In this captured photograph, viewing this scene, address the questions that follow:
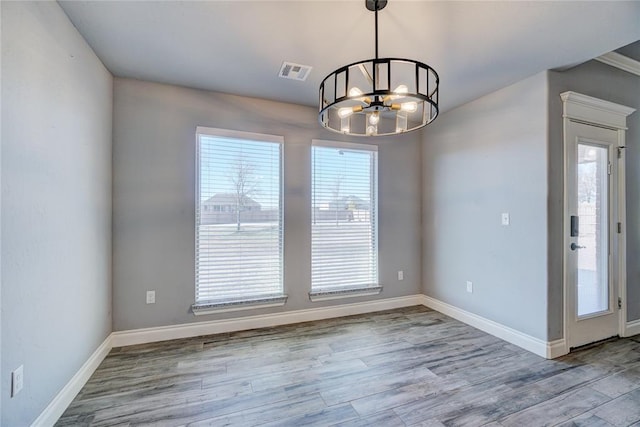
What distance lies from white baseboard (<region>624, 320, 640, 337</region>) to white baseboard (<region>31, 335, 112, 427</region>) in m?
4.89

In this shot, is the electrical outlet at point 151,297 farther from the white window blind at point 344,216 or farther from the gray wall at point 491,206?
the gray wall at point 491,206

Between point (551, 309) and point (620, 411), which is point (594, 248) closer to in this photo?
point (551, 309)

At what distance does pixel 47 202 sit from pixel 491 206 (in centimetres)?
375

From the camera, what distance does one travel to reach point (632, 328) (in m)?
3.02

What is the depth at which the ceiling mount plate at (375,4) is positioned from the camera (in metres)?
1.80

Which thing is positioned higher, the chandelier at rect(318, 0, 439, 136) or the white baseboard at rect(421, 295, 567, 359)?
the chandelier at rect(318, 0, 439, 136)

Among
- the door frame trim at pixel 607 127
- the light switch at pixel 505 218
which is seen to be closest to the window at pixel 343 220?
the light switch at pixel 505 218

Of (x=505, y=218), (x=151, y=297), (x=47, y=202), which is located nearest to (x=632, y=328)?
(x=505, y=218)

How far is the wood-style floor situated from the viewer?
1.83 meters

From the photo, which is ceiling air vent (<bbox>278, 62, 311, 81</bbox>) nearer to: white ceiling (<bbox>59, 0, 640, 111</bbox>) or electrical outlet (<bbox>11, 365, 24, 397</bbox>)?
white ceiling (<bbox>59, 0, 640, 111</bbox>)

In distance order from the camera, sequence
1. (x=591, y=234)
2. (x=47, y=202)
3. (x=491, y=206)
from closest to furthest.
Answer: (x=47, y=202) < (x=591, y=234) < (x=491, y=206)

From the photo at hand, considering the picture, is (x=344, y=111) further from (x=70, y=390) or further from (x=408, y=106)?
(x=70, y=390)

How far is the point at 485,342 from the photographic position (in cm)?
290

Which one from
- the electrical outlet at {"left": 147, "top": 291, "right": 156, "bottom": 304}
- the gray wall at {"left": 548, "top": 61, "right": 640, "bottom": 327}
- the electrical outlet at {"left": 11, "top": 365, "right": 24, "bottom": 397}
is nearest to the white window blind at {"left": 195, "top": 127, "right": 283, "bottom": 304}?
the electrical outlet at {"left": 147, "top": 291, "right": 156, "bottom": 304}
